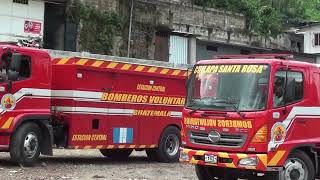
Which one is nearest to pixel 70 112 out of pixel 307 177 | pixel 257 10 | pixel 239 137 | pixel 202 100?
pixel 202 100

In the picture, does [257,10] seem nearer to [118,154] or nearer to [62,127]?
[118,154]

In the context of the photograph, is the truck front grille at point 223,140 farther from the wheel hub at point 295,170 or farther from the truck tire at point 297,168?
the wheel hub at point 295,170

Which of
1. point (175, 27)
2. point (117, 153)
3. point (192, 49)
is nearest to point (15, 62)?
point (117, 153)

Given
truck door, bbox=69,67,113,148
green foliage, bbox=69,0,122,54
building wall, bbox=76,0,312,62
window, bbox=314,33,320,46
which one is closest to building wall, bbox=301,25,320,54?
window, bbox=314,33,320,46

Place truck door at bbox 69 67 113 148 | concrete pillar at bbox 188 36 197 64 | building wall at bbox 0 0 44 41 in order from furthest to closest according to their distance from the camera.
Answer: concrete pillar at bbox 188 36 197 64 → building wall at bbox 0 0 44 41 → truck door at bbox 69 67 113 148

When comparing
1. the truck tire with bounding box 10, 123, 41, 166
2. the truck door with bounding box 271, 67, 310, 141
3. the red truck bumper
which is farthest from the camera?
the truck tire with bounding box 10, 123, 41, 166

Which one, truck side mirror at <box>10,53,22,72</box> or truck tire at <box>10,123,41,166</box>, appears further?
truck tire at <box>10,123,41,166</box>

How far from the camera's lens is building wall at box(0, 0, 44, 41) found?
22.2 m

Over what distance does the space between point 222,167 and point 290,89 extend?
1891 millimetres

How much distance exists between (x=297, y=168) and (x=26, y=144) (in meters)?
6.03

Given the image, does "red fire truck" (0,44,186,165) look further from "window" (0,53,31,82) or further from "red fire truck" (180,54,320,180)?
"red fire truck" (180,54,320,180)

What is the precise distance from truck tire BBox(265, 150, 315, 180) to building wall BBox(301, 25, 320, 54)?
115 ft

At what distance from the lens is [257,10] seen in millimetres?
35469

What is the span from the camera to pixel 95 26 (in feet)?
82.4
